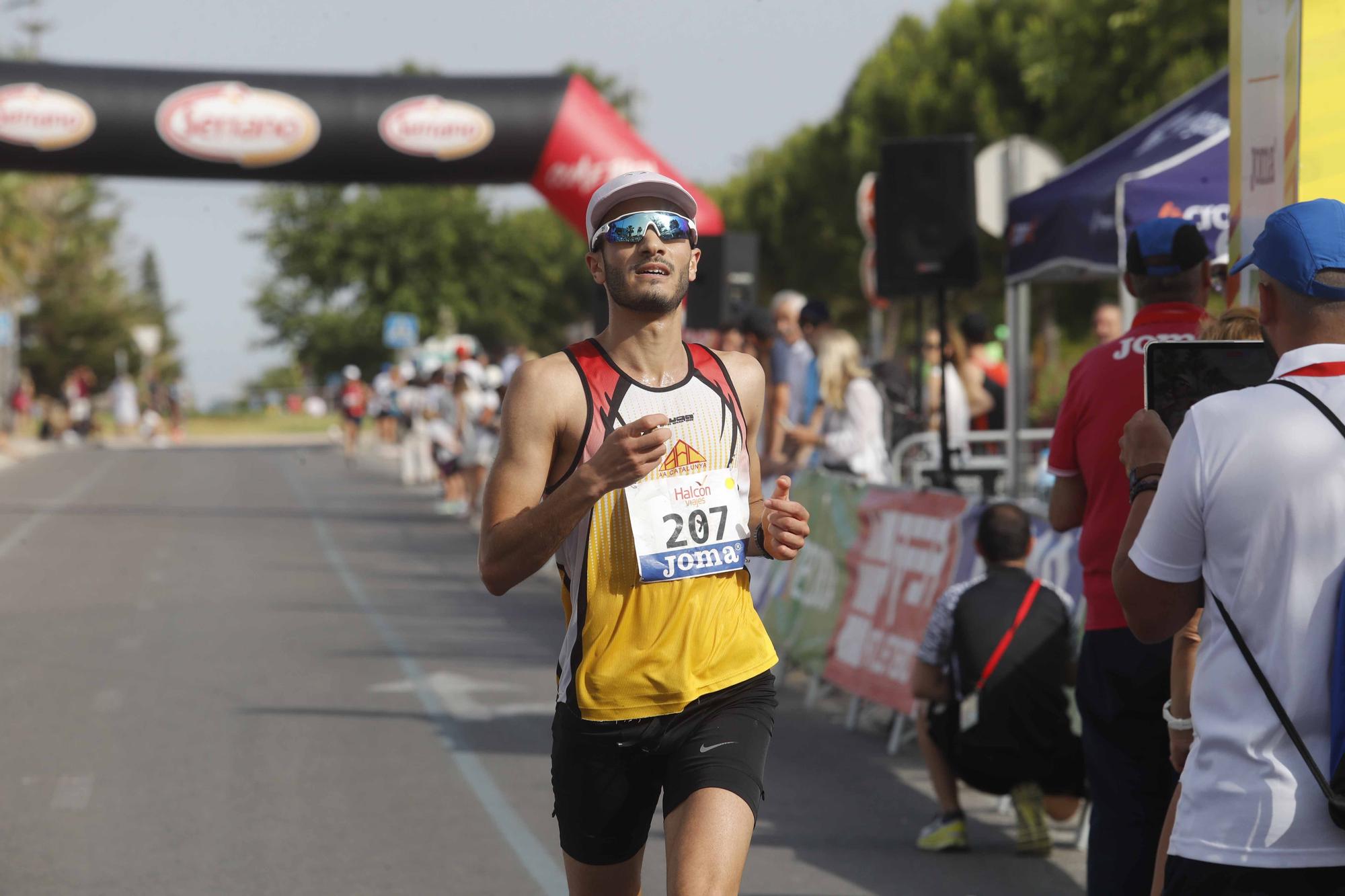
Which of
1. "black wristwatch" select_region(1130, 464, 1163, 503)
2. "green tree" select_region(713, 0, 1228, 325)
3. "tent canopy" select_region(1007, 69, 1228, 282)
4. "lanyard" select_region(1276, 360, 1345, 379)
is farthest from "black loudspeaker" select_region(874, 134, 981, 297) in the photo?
"green tree" select_region(713, 0, 1228, 325)

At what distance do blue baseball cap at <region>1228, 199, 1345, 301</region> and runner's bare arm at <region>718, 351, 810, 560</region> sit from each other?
121 cm

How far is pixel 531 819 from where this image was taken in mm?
7391

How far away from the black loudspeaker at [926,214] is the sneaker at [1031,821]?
5.56 m

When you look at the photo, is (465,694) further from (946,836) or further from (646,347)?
(646,347)

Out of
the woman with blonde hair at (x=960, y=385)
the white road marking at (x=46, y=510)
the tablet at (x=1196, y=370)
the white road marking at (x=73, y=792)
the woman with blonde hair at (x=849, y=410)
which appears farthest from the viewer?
the white road marking at (x=46, y=510)

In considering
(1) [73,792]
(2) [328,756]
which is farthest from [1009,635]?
(1) [73,792]

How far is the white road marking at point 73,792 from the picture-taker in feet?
24.9

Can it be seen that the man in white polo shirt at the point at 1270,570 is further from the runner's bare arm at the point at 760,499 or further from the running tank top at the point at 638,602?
the running tank top at the point at 638,602

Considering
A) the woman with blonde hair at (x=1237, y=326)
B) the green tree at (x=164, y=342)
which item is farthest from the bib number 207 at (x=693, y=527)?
the green tree at (x=164, y=342)

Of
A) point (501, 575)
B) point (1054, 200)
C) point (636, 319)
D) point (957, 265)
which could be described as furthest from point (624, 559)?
point (957, 265)

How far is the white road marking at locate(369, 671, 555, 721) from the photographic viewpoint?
9828 millimetres

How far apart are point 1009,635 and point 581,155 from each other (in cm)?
1314

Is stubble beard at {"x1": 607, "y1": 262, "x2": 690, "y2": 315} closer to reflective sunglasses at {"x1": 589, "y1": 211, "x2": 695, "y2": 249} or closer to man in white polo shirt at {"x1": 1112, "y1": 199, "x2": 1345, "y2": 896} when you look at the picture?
reflective sunglasses at {"x1": 589, "y1": 211, "x2": 695, "y2": 249}

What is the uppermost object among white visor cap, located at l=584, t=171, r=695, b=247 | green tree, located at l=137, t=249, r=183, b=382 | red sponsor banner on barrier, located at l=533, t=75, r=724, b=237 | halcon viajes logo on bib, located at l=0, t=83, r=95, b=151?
halcon viajes logo on bib, located at l=0, t=83, r=95, b=151
